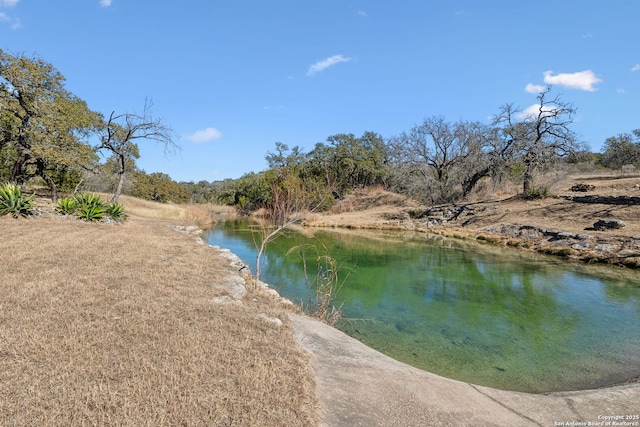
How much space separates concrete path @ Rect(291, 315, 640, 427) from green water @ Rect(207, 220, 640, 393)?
4.27ft

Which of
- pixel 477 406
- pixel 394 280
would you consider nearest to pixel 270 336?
pixel 477 406

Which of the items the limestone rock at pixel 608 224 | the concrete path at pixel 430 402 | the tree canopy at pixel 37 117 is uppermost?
the tree canopy at pixel 37 117

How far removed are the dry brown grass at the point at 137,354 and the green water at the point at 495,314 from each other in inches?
114

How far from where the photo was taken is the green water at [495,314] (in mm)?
5359

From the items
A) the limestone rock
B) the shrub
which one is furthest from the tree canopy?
the shrub

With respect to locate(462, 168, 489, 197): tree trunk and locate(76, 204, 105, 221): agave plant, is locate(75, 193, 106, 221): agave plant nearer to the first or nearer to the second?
locate(76, 204, 105, 221): agave plant

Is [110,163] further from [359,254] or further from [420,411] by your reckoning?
[420,411]

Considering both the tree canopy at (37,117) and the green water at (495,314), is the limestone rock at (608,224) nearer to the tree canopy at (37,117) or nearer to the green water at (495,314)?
the green water at (495,314)

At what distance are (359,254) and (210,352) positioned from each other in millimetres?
12428

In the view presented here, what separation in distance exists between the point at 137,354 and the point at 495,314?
25.3ft

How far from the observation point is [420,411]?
3107mm

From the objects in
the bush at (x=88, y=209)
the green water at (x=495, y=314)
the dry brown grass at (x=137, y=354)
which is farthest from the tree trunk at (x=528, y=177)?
the bush at (x=88, y=209)

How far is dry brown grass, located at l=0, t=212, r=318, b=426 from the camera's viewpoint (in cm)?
257

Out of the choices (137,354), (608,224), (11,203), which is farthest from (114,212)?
(608,224)
